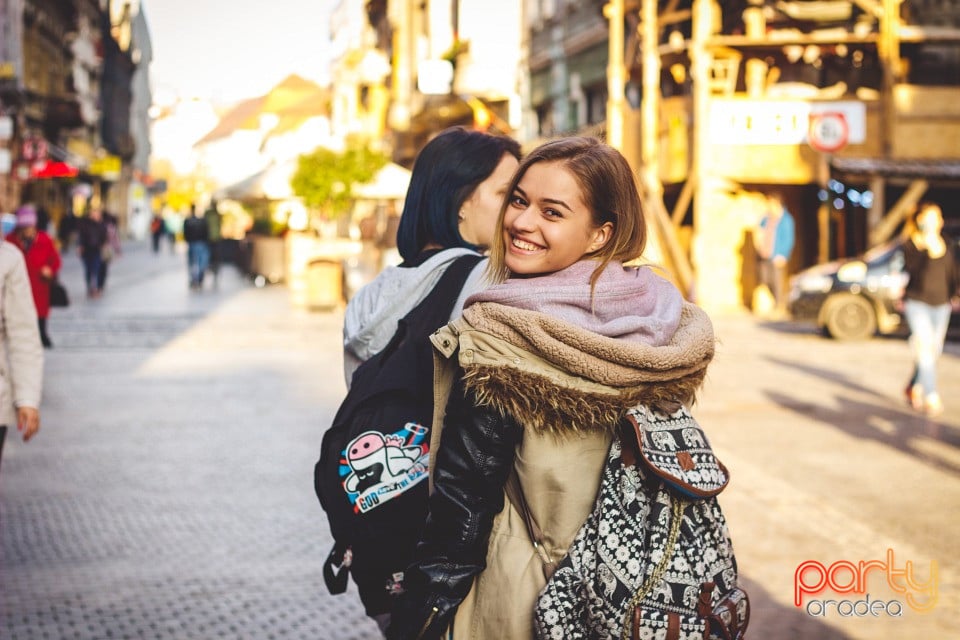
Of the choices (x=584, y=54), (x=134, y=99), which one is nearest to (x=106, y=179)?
(x=134, y=99)

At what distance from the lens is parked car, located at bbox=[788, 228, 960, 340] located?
17781mm

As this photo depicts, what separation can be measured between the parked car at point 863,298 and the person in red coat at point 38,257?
33.0 feet

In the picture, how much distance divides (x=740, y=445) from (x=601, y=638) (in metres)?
7.20

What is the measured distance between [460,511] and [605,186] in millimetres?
675

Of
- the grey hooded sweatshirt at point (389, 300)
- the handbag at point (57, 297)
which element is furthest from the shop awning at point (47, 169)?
the grey hooded sweatshirt at point (389, 300)

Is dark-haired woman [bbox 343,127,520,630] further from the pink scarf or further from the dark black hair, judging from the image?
the pink scarf

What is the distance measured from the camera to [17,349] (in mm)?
5391

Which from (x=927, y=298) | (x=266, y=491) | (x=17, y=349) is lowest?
(x=266, y=491)

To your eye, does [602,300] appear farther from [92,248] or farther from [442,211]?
[92,248]

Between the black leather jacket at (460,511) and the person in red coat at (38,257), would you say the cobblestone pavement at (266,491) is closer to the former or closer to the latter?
the black leather jacket at (460,511)

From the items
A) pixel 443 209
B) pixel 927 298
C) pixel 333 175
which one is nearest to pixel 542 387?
pixel 443 209

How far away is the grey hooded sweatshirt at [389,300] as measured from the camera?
3068 millimetres

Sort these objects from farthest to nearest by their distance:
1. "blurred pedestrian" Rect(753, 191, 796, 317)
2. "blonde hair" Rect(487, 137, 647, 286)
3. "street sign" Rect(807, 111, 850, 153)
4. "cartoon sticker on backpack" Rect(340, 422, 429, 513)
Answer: "street sign" Rect(807, 111, 850, 153) < "blurred pedestrian" Rect(753, 191, 796, 317) < "cartoon sticker on backpack" Rect(340, 422, 429, 513) < "blonde hair" Rect(487, 137, 647, 286)

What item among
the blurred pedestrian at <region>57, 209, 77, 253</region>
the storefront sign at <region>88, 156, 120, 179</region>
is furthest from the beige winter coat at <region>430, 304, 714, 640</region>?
the storefront sign at <region>88, 156, 120, 179</region>
